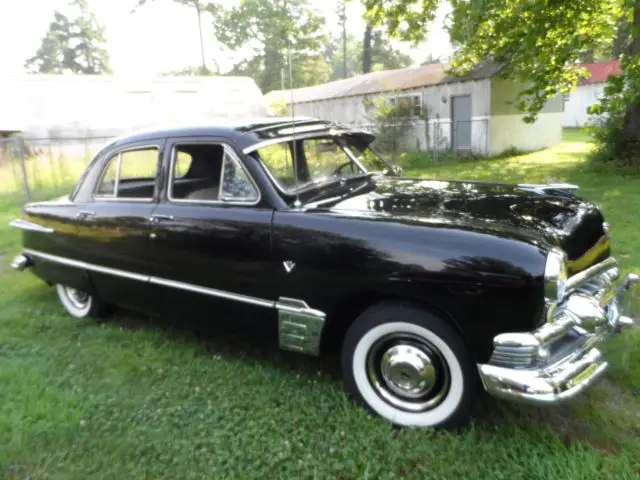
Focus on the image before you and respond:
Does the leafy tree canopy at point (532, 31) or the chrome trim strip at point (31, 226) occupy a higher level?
the leafy tree canopy at point (532, 31)

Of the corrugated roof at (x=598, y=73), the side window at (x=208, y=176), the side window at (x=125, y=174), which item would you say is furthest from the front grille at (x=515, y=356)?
the corrugated roof at (x=598, y=73)

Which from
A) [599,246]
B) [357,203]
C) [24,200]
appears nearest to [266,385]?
[357,203]

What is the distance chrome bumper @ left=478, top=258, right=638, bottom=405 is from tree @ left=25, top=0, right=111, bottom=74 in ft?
208

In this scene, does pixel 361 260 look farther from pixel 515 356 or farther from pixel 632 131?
pixel 632 131

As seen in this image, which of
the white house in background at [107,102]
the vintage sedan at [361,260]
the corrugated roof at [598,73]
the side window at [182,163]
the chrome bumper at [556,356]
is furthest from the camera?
the corrugated roof at [598,73]

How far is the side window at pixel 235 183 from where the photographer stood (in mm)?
3498

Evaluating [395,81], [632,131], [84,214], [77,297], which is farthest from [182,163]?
[395,81]

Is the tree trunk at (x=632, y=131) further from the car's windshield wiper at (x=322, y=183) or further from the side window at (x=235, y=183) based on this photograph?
the side window at (x=235, y=183)

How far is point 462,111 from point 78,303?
53.6 feet

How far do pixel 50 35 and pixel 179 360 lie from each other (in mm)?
63332

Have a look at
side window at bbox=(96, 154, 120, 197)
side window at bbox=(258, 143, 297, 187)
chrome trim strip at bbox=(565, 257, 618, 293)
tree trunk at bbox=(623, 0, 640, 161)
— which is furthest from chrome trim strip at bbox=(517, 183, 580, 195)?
tree trunk at bbox=(623, 0, 640, 161)

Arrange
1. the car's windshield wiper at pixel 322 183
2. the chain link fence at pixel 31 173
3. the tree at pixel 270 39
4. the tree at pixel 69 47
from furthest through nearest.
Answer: the tree at pixel 69 47, the tree at pixel 270 39, the chain link fence at pixel 31 173, the car's windshield wiper at pixel 322 183

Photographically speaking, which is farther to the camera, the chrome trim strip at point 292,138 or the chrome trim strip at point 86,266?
the chrome trim strip at point 86,266

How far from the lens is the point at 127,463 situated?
109 inches
